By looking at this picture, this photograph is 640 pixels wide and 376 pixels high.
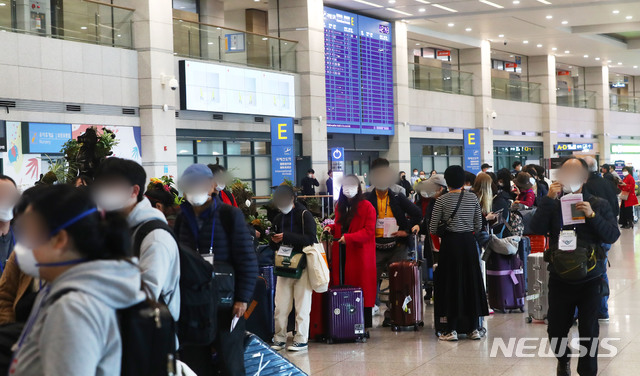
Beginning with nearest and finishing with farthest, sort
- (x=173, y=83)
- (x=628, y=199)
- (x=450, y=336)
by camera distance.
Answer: (x=450, y=336) → (x=173, y=83) → (x=628, y=199)

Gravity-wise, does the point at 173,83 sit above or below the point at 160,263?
above

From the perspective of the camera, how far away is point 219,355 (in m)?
4.17

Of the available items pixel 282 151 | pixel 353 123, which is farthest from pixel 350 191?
pixel 353 123

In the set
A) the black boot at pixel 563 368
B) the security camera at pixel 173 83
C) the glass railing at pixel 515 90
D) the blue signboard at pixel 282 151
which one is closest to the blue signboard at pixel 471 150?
the glass railing at pixel 515 90

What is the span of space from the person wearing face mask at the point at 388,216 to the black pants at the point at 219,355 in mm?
4226

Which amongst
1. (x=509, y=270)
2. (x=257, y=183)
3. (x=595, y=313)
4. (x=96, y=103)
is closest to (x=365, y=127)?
(x=257, y=183)

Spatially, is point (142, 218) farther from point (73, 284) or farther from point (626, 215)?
point (626, 215)

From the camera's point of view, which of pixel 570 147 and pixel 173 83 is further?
pixel 570 147

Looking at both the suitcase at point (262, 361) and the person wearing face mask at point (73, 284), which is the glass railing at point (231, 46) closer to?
the suitcase at point (262, 361)

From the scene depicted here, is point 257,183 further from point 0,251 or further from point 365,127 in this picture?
point 0,251

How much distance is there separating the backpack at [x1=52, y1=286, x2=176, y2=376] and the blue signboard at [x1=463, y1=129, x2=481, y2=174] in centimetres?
2860

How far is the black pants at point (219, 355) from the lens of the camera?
4168 mm

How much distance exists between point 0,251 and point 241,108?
52.8 ft

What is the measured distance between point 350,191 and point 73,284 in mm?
5817
